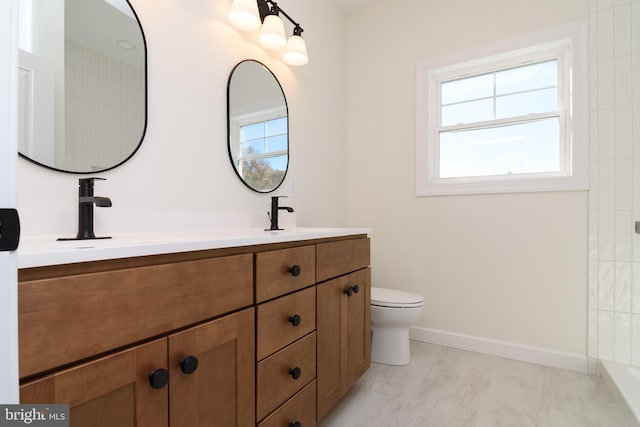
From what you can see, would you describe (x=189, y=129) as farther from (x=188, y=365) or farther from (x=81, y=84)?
(x=188, y=365)

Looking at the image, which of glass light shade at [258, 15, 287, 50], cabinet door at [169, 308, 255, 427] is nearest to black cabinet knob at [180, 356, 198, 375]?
cabinet door at [169, 308, 255, 427]

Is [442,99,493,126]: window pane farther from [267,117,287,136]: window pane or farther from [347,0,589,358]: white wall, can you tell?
[267,117,287,136]: window pane

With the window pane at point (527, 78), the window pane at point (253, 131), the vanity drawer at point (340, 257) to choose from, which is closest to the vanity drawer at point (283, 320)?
the vanity drawer at point (340, 257)

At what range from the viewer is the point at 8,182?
380 mm

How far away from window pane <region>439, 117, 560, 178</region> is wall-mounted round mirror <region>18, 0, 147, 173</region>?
209cm

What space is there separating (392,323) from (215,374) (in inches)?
54.0

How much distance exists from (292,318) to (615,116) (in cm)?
219

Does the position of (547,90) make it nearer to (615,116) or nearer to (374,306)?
(615,116)

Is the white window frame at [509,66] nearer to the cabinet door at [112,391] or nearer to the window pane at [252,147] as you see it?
the window pane at [252,147]

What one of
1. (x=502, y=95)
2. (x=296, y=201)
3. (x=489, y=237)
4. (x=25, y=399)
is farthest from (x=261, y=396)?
(x=502, y=95)

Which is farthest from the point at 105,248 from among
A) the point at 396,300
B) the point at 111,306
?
the point at 396,300

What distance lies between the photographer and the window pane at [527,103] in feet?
6.98

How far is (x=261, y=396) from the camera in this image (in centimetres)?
99

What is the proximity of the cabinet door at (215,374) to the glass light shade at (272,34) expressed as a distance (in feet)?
4.94
